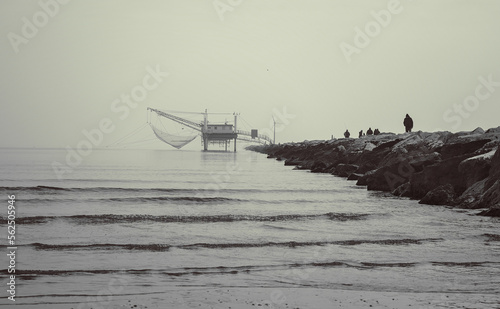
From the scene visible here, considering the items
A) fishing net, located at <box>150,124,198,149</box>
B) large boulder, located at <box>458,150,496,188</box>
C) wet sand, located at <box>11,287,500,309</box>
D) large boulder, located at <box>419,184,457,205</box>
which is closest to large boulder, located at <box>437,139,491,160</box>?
large boulder, located at <box>458,150,496,188</box>

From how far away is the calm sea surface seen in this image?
27.0 feet

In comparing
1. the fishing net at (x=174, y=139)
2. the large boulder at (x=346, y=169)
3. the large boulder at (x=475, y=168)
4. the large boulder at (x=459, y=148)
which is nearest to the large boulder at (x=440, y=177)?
the large boulder at (x=475, y=168)

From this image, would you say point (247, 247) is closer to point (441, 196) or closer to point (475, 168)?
point (441, 196)

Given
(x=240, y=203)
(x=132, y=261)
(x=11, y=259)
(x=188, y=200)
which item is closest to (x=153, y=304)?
(x=132, y=261)

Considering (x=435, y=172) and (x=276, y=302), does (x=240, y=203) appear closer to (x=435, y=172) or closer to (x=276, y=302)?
(x=435, y=172)

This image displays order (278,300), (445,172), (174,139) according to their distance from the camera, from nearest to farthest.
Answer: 1. (278,300)
2. (445,172)
3. (174,139)

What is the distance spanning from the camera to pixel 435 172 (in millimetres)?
19875

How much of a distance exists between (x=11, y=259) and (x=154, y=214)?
7.62m

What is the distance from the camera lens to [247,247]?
11.3 m

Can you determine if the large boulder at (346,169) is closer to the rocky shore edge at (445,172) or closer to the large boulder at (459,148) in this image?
the rocky shore edge at (445,172)

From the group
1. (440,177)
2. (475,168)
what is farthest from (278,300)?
(440,177)

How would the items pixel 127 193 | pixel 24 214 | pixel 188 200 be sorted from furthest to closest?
1. pixel 127 193
2. pixel 188 200
3. pixel 24 214

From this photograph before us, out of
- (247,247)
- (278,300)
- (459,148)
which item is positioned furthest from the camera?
(459,148)

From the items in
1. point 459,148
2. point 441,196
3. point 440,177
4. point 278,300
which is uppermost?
point 459,148
